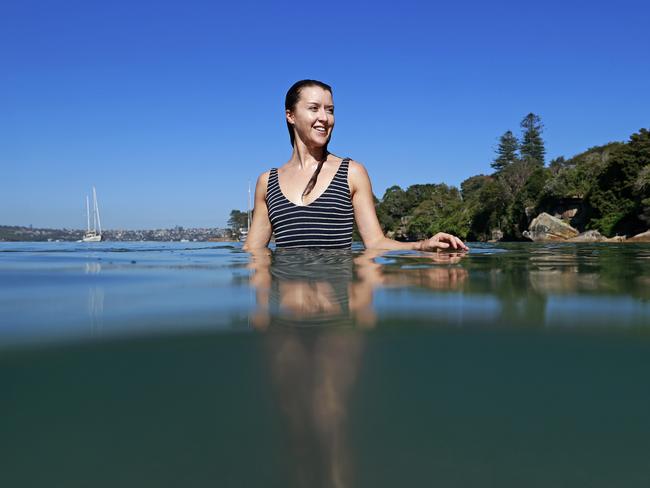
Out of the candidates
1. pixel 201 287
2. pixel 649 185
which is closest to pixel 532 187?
pixel 649 185

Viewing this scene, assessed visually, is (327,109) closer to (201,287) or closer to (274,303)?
(201,287)

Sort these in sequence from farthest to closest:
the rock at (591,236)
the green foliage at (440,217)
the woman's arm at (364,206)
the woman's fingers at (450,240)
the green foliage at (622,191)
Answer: the green foliage at (440,217), the rock at (591,236), the green foliage at (622,191), the woman's arm at (364,206), the woman's fingers at (450,240)

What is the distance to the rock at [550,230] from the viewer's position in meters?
26.5

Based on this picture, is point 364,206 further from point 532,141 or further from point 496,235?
point 532,141

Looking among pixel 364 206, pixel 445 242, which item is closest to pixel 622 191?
pixel 364 206

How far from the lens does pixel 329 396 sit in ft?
1.84

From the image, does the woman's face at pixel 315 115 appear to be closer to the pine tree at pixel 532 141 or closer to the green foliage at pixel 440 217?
the green foliage at pixel 440 217

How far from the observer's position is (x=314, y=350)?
713 mm

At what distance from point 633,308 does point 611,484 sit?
0.77 m

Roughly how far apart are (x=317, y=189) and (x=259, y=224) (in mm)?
837

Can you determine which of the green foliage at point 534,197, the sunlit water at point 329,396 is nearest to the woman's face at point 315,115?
the sunlit water at point 329,396

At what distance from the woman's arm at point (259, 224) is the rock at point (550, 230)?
1002 inches

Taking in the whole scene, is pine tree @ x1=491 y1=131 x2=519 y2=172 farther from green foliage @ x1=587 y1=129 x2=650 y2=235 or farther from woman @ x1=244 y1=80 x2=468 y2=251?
woman @ x1=244 y1=80 x2=468 y2=251

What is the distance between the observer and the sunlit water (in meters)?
0.44
